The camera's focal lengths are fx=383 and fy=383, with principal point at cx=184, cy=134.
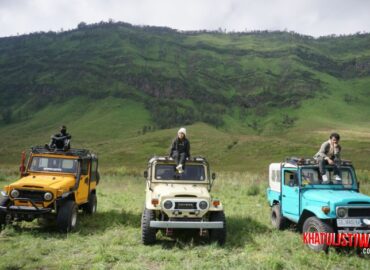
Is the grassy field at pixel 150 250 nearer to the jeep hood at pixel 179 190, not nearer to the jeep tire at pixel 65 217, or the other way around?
the jeep tire at pixel 65 217

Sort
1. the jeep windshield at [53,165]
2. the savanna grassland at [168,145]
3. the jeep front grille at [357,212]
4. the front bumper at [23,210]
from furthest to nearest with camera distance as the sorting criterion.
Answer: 1. the jeep windshield at [53,165]
2. the front bumper at [23,210]
3. the jeep front grille at [357,212]
4. the savanna grassland at [168,145]

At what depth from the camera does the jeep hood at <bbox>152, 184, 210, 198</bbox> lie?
10352 mm

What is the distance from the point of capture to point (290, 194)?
463 inches

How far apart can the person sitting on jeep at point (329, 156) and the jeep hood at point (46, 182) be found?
7.83 metres

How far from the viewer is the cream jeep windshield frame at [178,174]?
39.2 ft

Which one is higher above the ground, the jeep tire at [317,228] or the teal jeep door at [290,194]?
the teal jeep door at [290,194]

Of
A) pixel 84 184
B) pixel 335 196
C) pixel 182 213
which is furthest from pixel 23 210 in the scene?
pixel 335 196

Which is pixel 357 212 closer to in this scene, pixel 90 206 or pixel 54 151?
pixel 90 206

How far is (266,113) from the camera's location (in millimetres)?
175750

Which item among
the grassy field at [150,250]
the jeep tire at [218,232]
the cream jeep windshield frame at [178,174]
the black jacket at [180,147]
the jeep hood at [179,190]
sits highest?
the black jacket at [180,147]

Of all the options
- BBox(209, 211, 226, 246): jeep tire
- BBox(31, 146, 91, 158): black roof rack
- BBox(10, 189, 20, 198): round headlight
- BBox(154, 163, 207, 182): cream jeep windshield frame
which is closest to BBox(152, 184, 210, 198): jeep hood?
BBox(154, 163, 207, 182): cream jeep windshield frame

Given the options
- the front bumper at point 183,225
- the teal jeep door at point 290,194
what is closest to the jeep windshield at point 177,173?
the front bumper at point 183,225

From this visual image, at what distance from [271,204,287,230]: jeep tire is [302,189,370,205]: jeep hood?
1797mm

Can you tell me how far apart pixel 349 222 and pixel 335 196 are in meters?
0.81
